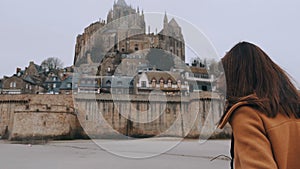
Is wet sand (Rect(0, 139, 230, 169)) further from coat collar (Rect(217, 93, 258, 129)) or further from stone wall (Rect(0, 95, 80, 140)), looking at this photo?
stone wall (Rect(0, 95, 80, 140))

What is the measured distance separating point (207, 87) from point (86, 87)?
52.5ft

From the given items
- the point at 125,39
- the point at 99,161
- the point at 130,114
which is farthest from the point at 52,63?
the point at 99,161

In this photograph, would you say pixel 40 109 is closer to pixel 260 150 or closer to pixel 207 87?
pixel 207 87

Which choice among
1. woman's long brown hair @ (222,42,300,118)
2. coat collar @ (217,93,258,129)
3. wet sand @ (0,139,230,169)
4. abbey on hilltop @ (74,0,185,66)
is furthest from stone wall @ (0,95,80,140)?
coat collar @ (217,93,258,129)

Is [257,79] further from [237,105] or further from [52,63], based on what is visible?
[52,63]

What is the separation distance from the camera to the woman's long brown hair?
3.92 feet

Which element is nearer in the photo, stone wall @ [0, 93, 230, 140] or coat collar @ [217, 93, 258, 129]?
coat collar @ [217, 93, 258, 129]

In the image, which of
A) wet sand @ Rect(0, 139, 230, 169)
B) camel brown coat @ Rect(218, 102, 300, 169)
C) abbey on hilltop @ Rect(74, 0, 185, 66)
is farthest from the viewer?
abbey on hilltop @ Rect(74, 0, 185, 66)

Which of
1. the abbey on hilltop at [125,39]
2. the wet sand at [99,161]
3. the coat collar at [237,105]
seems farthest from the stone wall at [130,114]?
the coat collar at [237,105]

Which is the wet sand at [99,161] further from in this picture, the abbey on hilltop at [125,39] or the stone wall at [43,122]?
the abbey on hilltop at [125,39]

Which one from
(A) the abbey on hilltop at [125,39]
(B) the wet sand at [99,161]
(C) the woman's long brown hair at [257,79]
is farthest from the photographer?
(A) the abbey on hilltop at [125,39]

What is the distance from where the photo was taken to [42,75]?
177 ft

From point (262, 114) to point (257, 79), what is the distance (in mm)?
222

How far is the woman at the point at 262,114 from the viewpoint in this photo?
1.06m
